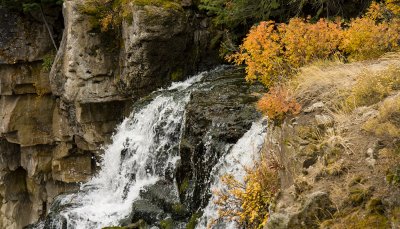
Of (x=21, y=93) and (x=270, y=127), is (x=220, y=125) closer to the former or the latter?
(x=270, y=127)

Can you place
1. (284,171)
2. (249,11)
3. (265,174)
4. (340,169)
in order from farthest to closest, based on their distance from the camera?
(249,11)
(265,174)
(284,171)
(340,169)

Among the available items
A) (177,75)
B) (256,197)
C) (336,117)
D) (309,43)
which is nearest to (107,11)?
(177,75)

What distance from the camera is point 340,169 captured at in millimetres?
4629

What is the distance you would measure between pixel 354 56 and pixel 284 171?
152 inches

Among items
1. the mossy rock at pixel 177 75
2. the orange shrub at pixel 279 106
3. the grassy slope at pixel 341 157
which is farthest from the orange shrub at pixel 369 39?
the mossy rock at pixel 177 75

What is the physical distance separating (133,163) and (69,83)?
4.57 meters

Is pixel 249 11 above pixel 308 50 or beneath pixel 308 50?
above

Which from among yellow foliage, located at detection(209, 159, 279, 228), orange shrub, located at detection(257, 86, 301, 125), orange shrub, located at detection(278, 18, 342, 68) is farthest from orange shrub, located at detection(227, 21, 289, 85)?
yellow foliage, located at detection(209, 159, 279, 228)

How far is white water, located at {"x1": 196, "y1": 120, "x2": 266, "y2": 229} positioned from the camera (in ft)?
26.6

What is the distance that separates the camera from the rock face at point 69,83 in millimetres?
14219

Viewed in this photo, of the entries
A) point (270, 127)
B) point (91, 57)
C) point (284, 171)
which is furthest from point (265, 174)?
point (91, 57)

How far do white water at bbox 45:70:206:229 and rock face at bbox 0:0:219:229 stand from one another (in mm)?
1677

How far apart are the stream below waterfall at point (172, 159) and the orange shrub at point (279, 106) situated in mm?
1022

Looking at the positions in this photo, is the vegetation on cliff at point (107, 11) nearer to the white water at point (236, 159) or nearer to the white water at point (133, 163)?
the white water at point (133, 163)
